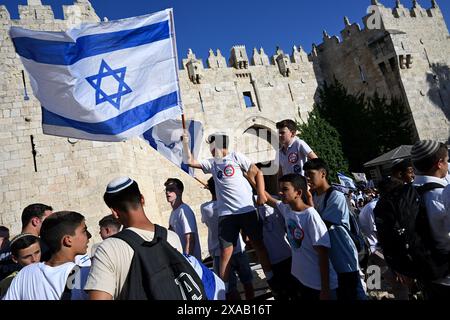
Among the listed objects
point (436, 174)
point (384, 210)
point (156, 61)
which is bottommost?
point (384, 210)

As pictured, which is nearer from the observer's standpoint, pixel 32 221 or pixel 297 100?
pixel 32 221

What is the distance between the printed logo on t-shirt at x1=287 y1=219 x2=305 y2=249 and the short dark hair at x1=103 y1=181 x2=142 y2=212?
5.13 ft

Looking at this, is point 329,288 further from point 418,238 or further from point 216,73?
point 216,73

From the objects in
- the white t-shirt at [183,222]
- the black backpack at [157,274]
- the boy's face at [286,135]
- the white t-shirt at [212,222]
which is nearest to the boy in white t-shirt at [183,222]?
the white t-shirt at [183,222]

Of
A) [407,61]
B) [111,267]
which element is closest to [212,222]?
[111,267]

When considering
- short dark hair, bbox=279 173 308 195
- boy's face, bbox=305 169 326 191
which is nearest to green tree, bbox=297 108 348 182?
boy's face, bbox=305 169 326 191

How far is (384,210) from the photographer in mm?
2504

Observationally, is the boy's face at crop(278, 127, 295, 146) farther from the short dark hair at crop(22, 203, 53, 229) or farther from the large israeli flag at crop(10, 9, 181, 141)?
the short dark hair at crop(22, 203, 53, 229)

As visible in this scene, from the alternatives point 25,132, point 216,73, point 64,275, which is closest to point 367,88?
point 216,73

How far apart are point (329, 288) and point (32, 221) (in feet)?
9.77

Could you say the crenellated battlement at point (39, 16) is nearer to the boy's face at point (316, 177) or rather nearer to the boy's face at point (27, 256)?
the boy's face at point (27, 256)

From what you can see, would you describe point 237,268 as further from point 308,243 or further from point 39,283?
point 39,283

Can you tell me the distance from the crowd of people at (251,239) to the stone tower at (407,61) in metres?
14.8

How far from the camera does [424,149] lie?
2289 mm
